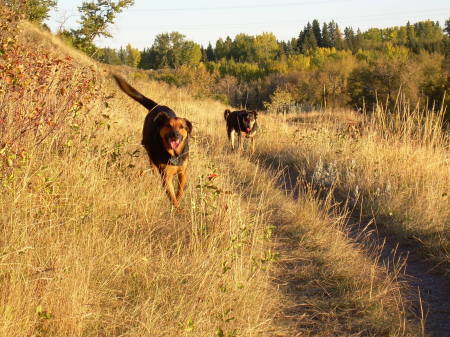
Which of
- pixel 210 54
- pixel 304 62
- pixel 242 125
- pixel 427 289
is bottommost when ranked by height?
pixel 427 289

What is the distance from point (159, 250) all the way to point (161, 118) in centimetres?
227

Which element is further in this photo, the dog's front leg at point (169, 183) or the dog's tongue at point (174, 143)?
the dog's tongue at point (174, 143)

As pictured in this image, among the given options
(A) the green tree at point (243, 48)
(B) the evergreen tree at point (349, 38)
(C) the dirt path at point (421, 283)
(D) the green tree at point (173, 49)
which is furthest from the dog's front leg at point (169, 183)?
(A) the green tree at point (243, 48)

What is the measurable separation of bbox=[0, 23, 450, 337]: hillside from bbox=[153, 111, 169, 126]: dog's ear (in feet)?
1.86

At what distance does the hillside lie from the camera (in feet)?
7.09

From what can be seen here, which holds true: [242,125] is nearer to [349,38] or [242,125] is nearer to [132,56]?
[132,56]

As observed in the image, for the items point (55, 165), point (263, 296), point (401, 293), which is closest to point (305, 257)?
point (401, 293)

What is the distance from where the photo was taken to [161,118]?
5.00 metres

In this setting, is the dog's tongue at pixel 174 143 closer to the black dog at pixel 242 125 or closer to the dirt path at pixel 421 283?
the dirt path at pixel 421 283

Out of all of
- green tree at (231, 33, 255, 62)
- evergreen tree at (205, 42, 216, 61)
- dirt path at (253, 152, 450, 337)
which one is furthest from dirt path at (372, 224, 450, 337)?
evergreen tree at (205, 42, 216, 61)

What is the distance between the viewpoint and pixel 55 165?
3.93m

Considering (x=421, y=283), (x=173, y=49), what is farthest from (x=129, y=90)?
(x=173, y=49)

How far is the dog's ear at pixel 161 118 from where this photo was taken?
16.1ft

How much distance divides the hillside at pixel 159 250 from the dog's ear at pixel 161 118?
1.86 feet
